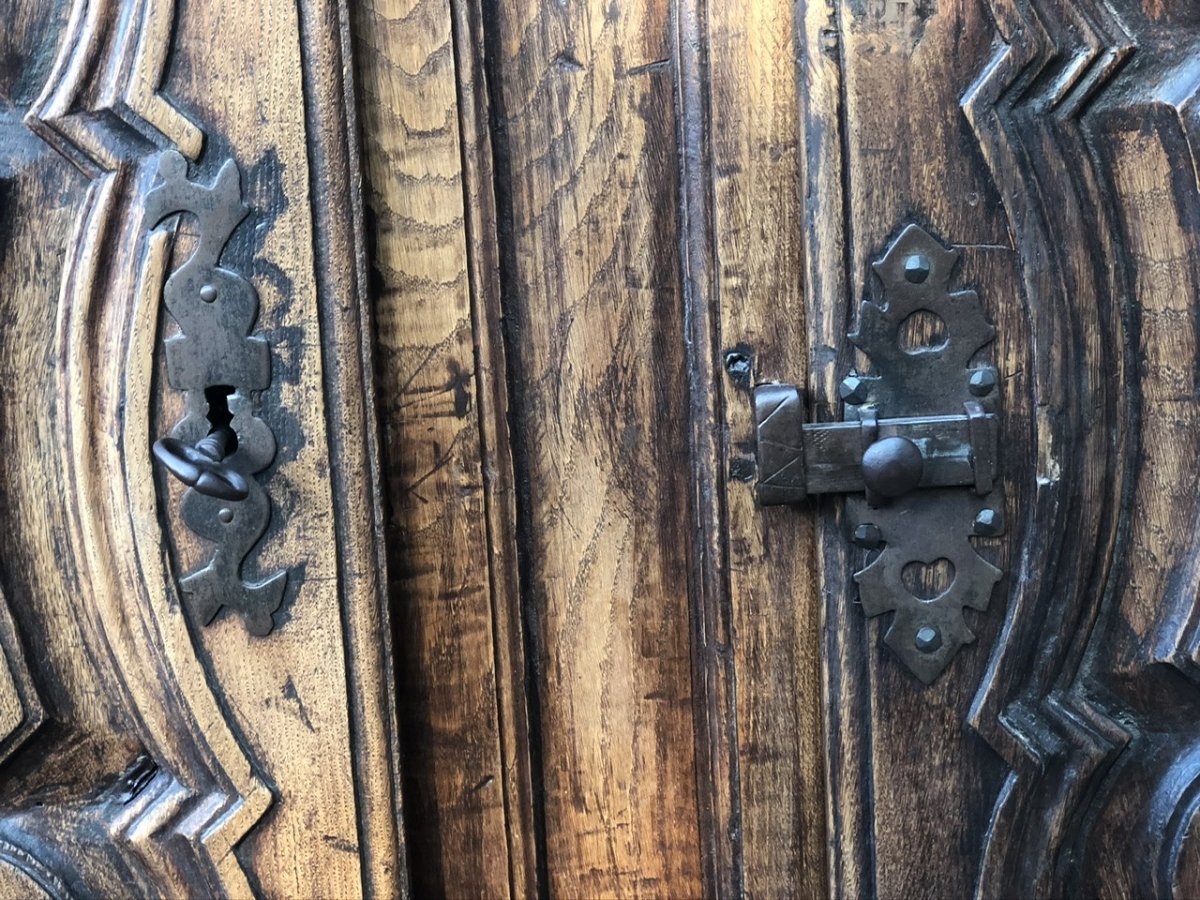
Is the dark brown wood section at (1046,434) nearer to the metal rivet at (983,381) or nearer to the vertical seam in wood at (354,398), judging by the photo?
the metal rivet at (983,381)

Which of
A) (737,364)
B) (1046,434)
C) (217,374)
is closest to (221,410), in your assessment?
(217,374)

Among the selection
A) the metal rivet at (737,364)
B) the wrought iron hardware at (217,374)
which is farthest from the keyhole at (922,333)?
the wrought iron hardware at (217,374)

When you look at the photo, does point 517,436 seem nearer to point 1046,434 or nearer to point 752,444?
point 752,444

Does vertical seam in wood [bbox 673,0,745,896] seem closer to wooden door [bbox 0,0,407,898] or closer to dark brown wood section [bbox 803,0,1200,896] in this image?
Result: dark brown wood section [bbox 803,0,1200,896]

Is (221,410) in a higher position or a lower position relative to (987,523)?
higher

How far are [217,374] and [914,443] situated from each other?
19.1 inches

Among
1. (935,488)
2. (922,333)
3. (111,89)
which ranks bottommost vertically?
(935,488)

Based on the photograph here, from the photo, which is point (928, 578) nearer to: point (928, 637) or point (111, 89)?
point (928, 637)

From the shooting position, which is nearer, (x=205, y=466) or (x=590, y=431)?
(x=205, y=466)

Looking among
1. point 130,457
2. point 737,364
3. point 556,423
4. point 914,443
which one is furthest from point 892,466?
point 130,457

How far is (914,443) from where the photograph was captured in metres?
0.69

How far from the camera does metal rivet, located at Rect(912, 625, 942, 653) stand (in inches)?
28.5

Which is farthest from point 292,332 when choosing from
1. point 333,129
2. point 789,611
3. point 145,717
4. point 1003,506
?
point 1003,506

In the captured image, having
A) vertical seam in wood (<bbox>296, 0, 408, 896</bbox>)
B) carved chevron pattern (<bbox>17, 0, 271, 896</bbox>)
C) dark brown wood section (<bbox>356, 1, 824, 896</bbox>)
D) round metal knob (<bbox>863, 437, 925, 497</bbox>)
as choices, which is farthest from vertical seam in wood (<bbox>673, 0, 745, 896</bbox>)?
carved chevron pattern (<bbox>17, 0, 271, 896</bbox>)
